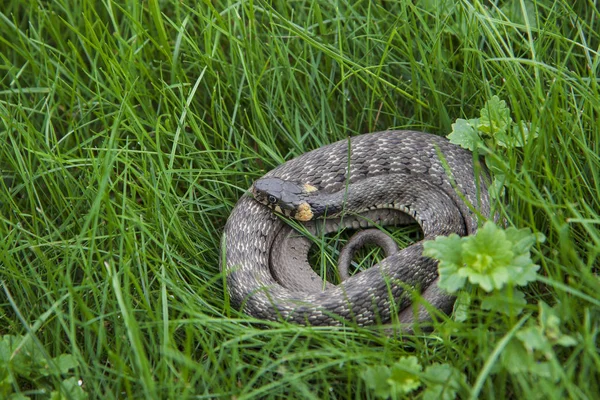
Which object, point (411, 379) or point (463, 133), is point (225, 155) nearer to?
point (463, 133)

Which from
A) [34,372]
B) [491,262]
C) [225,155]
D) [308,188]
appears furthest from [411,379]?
[225,155]

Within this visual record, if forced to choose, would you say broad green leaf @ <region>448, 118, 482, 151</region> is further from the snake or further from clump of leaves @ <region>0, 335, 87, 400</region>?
clump of leaves @ <region>0, 335, 87, 400</region>

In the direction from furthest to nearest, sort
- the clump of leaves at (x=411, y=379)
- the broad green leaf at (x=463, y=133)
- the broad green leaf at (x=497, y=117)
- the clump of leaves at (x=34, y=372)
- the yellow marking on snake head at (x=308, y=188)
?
the yellow marking on snake head at (x=308, y=188) → the broad green leaf at (x=463, y=133) → the broad green leaf at (x=497, y=117) → the clump of leaves at (x=34, y=372) → the clump of leaves at (x=411, y=379)

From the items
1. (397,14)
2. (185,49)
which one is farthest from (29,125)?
(397,14)

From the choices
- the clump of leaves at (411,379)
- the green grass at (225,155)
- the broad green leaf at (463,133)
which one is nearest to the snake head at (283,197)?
the green grass at (225,155)

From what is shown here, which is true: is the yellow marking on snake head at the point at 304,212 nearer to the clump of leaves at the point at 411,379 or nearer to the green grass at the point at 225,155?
the green grass at the point at 225,155

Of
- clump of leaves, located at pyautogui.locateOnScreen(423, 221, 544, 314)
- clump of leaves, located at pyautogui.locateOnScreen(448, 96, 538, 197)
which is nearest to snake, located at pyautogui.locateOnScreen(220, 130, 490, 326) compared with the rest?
clump of leaves, located at pyautogui.locateOnScreen(448, 96, 538, 197)

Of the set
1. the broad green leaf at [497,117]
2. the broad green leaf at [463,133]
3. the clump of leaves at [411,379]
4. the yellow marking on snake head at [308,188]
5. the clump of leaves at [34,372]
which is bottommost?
the clump of leaves at [411,379]
